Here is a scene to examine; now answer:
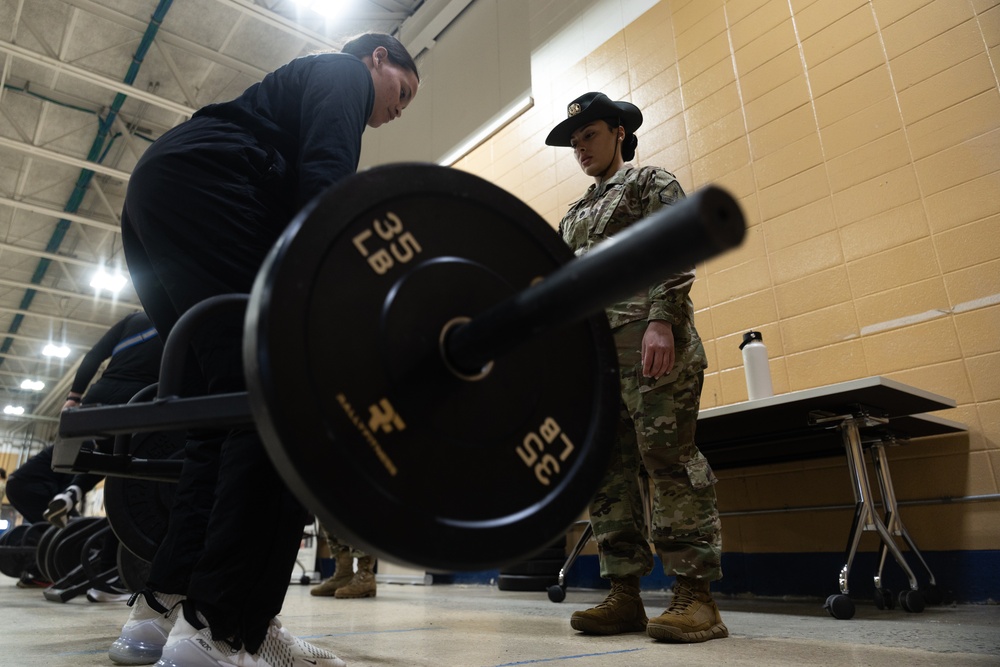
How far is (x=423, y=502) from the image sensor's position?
0.56m

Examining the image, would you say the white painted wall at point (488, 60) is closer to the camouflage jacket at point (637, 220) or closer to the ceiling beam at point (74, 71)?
the ceiling beam at point (74, 71)

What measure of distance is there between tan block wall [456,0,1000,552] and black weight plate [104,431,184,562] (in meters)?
2.40

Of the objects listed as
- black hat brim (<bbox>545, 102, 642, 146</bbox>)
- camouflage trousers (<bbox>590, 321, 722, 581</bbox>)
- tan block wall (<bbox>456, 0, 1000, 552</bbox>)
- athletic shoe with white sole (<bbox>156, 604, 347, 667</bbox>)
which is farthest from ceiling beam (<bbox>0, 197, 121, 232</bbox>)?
athletic shoe with white sole (<bbox>156, 604, 347, 667</bbox>)

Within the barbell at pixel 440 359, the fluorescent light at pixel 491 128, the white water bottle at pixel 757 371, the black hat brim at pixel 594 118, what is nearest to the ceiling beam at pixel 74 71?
the fluorescent light at pixel 491 128

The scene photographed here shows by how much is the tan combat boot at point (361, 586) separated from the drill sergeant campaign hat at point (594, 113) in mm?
2280

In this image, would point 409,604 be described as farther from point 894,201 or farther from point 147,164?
point 894,201

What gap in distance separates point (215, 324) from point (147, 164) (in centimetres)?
33

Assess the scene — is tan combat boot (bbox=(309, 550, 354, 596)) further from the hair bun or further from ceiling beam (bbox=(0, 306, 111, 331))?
ceiling beam (bbox=(0, 306, 111, 331))

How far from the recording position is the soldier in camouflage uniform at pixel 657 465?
1.59 metres

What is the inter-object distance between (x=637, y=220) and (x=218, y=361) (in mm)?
1272

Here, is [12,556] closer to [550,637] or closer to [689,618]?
[550,637]

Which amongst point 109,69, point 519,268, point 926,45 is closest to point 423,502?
point 519,268

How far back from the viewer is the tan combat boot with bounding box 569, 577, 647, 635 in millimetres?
1610

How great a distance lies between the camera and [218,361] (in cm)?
103
